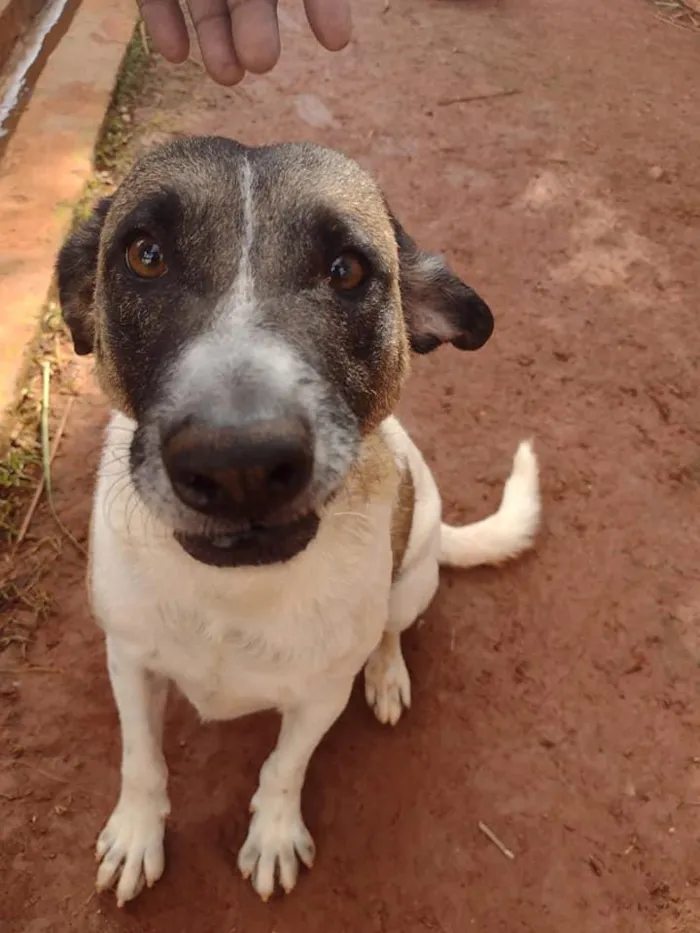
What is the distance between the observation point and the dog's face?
1.31 m

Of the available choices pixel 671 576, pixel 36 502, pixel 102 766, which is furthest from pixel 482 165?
pixel 102 766

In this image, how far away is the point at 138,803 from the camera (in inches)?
84.1

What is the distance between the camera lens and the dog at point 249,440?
4.48 feet

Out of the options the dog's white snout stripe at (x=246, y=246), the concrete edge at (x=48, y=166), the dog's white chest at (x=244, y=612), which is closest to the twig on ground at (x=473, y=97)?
the concrete edge at (x=48, y=166)

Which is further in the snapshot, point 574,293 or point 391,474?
point 574,293

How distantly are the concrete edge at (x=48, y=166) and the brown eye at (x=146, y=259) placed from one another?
4.88ft

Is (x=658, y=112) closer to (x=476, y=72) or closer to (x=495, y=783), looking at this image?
(x=476, y=72)

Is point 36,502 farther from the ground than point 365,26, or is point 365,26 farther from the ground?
point 365,26

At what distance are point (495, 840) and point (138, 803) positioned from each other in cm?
92

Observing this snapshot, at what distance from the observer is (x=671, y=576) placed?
2971 millimetres

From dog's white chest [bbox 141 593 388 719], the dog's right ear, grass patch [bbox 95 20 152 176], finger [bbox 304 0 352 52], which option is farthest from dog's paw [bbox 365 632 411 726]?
grass patch [bbox 95 20 152 176]

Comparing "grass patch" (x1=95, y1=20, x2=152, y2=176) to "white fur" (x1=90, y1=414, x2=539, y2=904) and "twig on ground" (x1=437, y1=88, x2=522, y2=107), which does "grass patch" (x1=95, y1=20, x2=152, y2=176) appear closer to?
"twig on ground" (x1=437, y1=88, x2=522, y2=107)

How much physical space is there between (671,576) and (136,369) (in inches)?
80.4

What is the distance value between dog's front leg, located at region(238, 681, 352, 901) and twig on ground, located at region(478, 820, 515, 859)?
1.49 ft
